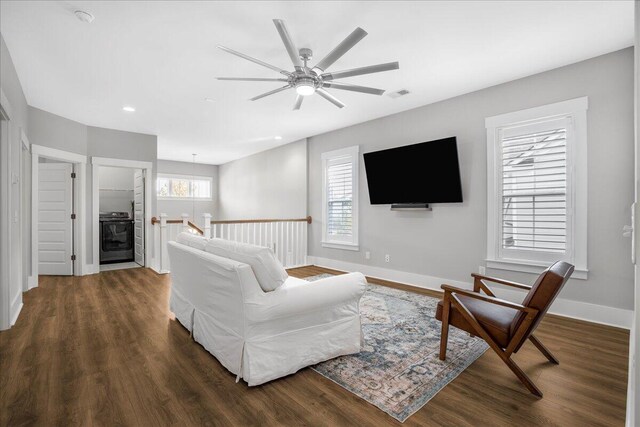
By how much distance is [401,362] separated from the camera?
7.72 ft

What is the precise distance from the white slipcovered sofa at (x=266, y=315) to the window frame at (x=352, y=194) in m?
3.17

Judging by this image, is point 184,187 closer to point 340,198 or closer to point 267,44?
point 340,198

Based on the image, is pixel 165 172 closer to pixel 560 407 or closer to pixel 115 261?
pixel 115 261

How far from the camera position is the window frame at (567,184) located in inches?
127

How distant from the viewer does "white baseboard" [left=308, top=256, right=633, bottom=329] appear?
3.05 m

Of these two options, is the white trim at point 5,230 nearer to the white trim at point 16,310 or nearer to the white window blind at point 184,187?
the white trim at point 16,310

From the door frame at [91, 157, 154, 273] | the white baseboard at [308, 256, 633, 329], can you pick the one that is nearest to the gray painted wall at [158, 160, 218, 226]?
the door frame at [91, 157, 154, 273]

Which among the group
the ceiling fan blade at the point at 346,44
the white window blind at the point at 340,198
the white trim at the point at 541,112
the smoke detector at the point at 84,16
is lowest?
the white window blind at the point at 340,198

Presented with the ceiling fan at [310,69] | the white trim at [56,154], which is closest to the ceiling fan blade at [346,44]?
the ceiling fan at [310,69]

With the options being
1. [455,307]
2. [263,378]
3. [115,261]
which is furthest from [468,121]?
[115,261]

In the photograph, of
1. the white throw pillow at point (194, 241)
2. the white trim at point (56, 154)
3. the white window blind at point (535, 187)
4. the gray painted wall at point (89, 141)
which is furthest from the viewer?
the gray painted wall at point (89, 141)

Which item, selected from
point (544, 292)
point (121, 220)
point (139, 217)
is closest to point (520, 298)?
point (544, 292)

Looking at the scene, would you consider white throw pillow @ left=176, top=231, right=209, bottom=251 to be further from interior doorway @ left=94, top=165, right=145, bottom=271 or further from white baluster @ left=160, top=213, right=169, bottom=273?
interior doorway @ left=94, top=165, right=145, bottom=271

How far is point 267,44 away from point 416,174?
8.76 feet
